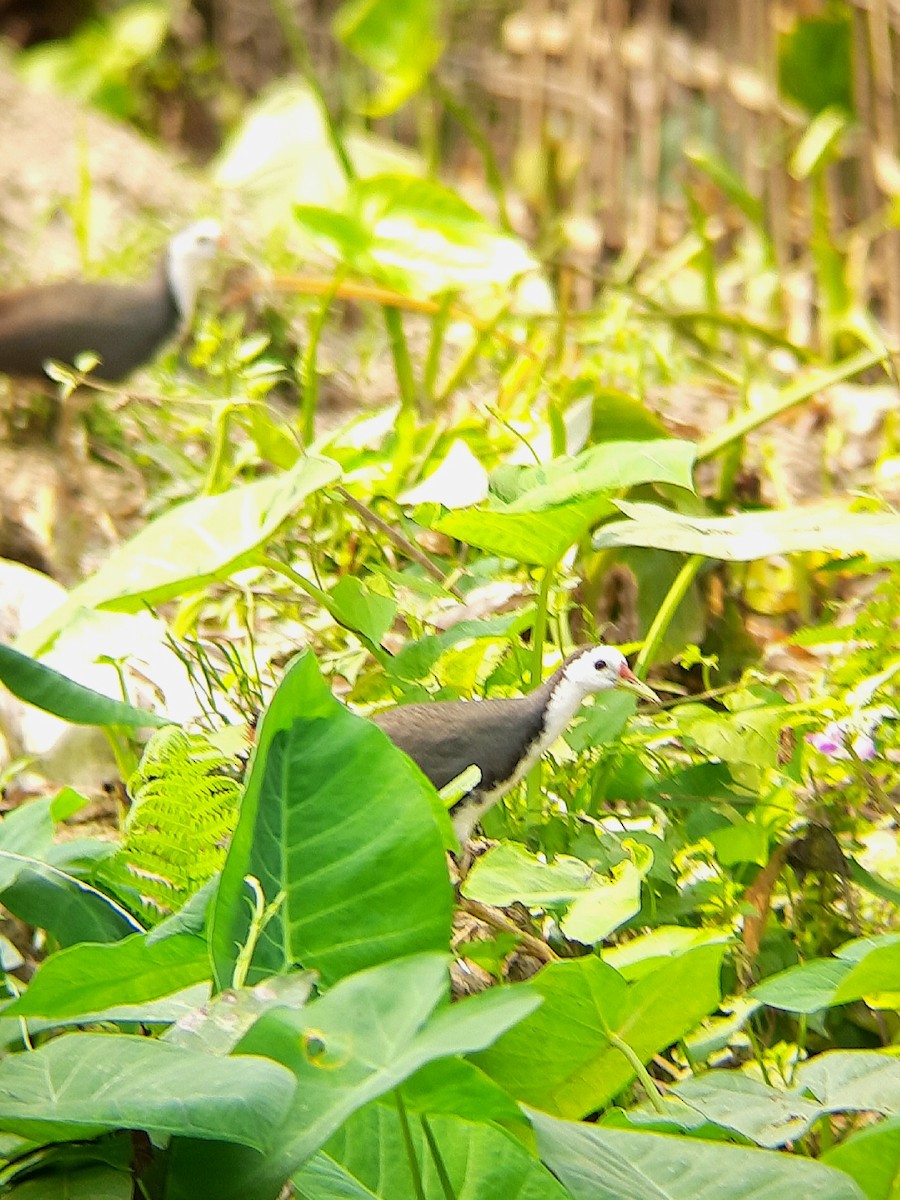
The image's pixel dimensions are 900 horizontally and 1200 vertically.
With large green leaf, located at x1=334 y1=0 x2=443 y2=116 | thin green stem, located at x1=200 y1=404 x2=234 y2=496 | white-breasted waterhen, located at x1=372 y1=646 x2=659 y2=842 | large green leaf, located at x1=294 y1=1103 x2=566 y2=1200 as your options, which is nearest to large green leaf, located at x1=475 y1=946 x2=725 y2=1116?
large green leaf, located at x1=294 y1=1103 x2=566 y2=1200

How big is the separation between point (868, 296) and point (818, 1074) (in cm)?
284

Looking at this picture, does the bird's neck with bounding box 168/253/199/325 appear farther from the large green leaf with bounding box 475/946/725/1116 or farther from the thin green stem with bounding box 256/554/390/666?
the large green leaf with bounding box 475/946/725/1116

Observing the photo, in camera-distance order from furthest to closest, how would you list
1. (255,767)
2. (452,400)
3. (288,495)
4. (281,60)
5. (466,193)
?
(281,60) → (466,193) → (452,400) → (288,495) → (255,767)

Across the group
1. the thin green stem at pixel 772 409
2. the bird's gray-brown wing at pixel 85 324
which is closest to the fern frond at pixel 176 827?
the thin green stem at pixel 772 409

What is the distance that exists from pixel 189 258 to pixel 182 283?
0.12m

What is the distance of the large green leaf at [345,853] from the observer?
1094 millimetres

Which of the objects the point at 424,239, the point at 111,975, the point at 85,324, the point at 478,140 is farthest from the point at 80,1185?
the point at 478,140

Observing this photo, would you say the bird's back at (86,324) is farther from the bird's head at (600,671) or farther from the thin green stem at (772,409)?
the bird's head at (600,671)

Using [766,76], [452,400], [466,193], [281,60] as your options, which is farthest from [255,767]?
[281,60]

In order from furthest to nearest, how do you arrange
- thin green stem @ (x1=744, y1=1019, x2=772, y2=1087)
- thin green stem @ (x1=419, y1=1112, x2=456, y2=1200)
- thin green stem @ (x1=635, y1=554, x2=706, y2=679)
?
thin green stem @ (x1=635, y1=554, x2=706, y2=679) < thin green stem @ (x1=744, y1=1019, x2=772, y2=1087) < thin green stem @ (x1=419, y1=1112, x2=456, y2=1200)

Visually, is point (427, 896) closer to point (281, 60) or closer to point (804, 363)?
point (804, 363)

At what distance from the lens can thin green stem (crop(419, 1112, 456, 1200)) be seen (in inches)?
37.9

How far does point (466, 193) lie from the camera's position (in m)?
4.81

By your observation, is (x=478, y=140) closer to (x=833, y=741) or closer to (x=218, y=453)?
(x=218, y=453)
